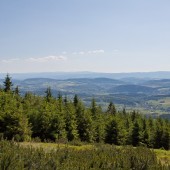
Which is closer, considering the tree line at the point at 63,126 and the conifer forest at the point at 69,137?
the conifer forest at the point at 69,137

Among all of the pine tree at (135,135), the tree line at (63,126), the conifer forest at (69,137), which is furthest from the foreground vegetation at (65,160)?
the pine tree at (135,135)

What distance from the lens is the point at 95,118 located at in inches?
3110

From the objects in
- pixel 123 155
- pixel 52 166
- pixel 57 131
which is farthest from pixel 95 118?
pixel 52 166

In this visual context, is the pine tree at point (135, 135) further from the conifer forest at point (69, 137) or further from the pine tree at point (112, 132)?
the pine tree at point (112, 132)

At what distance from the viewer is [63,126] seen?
5806 cm

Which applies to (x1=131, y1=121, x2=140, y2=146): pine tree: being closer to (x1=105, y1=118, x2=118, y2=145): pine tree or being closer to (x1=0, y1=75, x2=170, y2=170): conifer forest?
(x1=0, y1=75, x2=170, y2=170): conifer forest

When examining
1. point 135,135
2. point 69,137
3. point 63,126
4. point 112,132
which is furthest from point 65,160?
point 135,135

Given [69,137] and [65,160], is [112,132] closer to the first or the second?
[69,137]

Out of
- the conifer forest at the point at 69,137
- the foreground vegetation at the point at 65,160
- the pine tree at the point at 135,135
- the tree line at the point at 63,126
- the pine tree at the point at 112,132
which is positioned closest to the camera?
the foreground vegetation at the point at 65,160

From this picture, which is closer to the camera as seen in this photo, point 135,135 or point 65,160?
point 65,160

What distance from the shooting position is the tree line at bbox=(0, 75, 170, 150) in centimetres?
4750

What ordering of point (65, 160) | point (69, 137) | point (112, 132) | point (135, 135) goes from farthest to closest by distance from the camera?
point (135, 135) < point (112, 132) < point (69, 137) < point (65, 160)

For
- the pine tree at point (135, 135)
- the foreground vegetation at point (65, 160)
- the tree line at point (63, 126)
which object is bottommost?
the pine tree at point (135, 135)

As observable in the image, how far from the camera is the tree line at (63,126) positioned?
4750 centimetres
